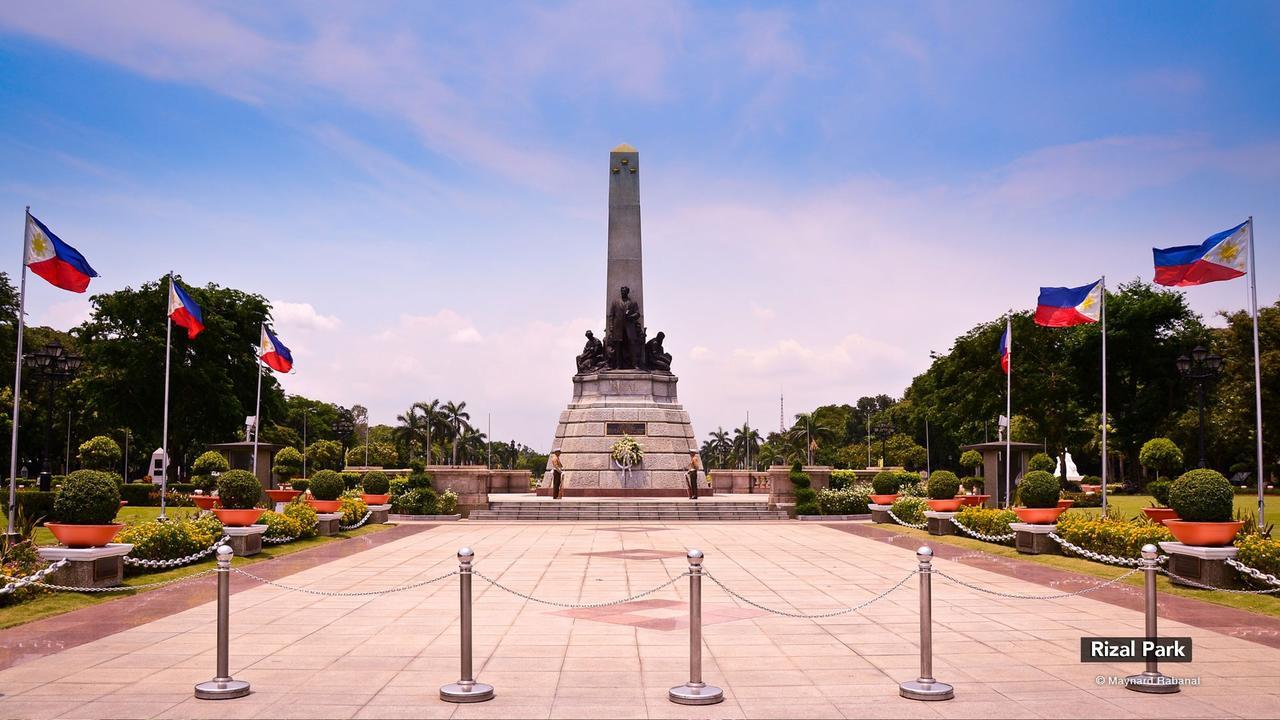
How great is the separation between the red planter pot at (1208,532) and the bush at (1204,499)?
0.52 ft

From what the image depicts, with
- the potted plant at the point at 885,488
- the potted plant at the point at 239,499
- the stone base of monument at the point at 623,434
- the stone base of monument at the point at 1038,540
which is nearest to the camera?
the stone base of monument at the point at 1038,540

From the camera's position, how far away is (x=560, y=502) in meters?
35.8

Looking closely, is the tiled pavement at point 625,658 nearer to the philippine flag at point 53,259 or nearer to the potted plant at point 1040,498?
the potted plant at point 1040,498

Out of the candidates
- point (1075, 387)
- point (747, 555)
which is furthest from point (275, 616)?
point (1075, 387)

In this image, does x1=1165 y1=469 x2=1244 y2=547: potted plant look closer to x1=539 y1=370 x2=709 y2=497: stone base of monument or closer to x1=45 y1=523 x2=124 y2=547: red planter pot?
x1=45 y1=523 x2=124 y2=547: red planter pot

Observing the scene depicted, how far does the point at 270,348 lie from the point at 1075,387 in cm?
4553

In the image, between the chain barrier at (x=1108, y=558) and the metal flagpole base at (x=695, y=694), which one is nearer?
the metal flagpole base at (x=695, y=694)

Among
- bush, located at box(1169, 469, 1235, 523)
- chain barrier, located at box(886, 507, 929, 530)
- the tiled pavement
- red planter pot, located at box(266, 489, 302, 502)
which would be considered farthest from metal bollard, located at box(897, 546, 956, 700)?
red planter pot, located at box(266, 489, 302, 502)

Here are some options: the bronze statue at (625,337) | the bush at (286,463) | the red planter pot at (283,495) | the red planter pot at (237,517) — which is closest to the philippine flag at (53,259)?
the red planter pot at (237,517)

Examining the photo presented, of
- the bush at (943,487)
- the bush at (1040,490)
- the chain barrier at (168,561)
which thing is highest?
the bush at (1040,490)

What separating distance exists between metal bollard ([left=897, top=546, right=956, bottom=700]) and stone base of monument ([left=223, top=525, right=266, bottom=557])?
14.8 meters

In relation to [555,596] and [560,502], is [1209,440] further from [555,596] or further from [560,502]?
[555,596]

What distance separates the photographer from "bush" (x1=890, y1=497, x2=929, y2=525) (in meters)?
28.2

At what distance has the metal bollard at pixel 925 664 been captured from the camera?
27.2 feet
